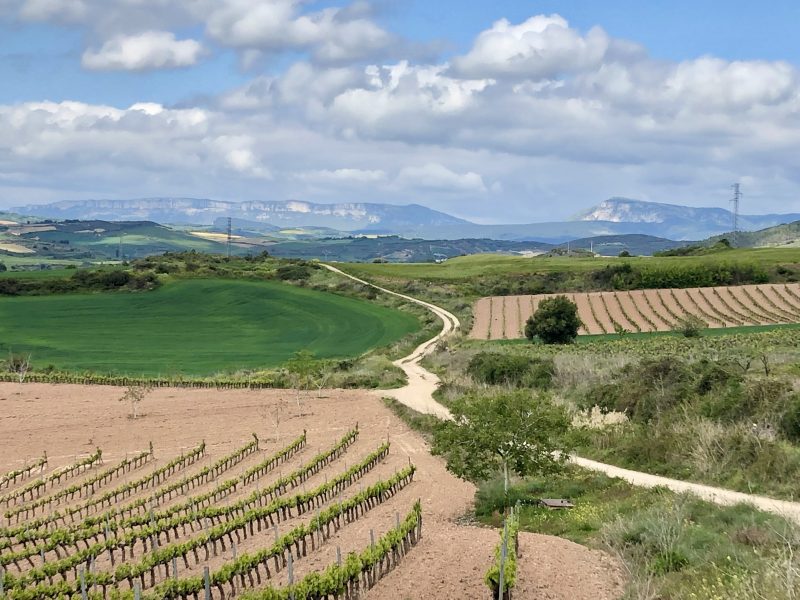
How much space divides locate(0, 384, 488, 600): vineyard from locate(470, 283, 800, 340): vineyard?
41.8 m

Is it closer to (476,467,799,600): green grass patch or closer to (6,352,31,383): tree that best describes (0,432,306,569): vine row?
(476,467,799,600): green grass patch

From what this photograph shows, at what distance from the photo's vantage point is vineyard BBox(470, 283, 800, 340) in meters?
87.8

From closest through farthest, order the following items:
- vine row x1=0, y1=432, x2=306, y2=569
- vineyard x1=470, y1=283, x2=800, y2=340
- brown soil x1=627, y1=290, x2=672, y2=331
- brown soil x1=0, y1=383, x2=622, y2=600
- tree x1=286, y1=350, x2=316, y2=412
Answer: brown soil x1=0, y1=383, x2=622, y2=600, vine row x1=0, y1=432, x2=306, y2=569, tree x1=286, y1=350, x2=316, y2=412, brown soil x1=627, y1=290, x2=672, y2=331, vineyard x1=470, y1=283, x2=800, y2=340

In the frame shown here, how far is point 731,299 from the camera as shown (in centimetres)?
9900

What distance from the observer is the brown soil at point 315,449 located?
21406 mm

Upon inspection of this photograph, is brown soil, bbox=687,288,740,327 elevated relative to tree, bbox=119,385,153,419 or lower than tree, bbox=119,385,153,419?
elevated

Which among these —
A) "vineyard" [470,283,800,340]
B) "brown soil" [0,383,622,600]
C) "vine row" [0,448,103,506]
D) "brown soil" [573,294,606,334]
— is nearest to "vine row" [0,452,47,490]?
"vine row" [0,448,103,506]

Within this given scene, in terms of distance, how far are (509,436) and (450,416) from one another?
2089cm

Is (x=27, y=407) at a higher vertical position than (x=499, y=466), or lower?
lower

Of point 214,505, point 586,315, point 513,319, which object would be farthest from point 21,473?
point 586,315

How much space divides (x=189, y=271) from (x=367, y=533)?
120m

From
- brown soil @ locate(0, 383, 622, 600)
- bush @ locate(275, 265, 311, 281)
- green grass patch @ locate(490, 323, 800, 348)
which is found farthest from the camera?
bush @ locate(275, 265, 311, 281)

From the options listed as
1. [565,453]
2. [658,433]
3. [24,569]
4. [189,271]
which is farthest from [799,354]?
[189,271]

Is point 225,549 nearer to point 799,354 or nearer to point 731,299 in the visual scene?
point 799,354
